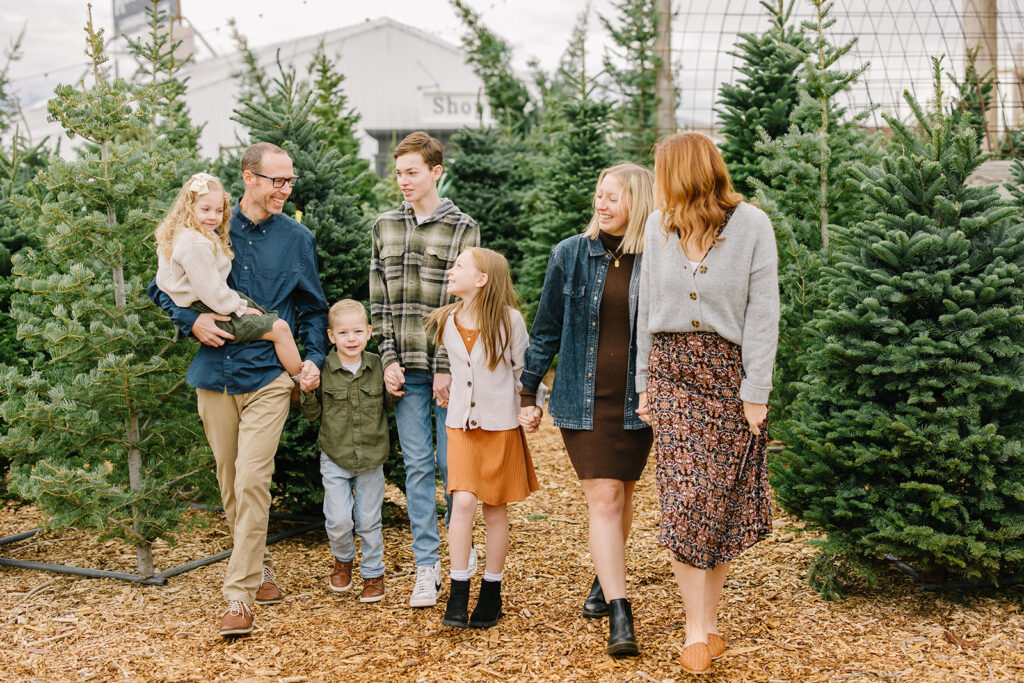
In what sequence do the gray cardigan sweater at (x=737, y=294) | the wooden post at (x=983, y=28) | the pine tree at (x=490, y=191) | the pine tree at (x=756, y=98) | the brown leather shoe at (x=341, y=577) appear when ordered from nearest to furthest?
the gray cardigan sweater at (x=737, y=294) < the brown leather shoe at (x=341, y=577) < the pine tree at (x=756, y=98) < the wooden post at (x=983, y=28) < the pine tree at (x=490, y=191)

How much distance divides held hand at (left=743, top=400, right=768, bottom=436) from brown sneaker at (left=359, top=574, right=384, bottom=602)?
210cm

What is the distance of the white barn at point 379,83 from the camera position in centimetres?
2455

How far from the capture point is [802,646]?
3.55 metres

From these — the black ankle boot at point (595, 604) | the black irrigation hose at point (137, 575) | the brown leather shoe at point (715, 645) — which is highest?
the brown leather shoe at point (715, 645)

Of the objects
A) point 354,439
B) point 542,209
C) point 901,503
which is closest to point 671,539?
point 901,503

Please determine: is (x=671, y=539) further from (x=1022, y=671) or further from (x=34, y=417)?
(x=34, y=417)

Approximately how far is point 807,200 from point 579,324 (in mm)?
2428

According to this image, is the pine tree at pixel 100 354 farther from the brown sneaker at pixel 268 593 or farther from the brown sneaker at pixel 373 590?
the brown sneaker at pixel 373 590

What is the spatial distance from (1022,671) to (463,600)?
2.27 m

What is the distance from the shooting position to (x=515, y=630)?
12.5ft

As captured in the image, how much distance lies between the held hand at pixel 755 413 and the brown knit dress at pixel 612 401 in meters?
0.55

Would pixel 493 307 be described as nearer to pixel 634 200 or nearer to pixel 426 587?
pixel 634 200

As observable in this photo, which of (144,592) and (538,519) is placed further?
(538,519)

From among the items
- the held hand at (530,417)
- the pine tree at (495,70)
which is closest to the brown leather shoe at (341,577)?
the held hand at (530,417)
